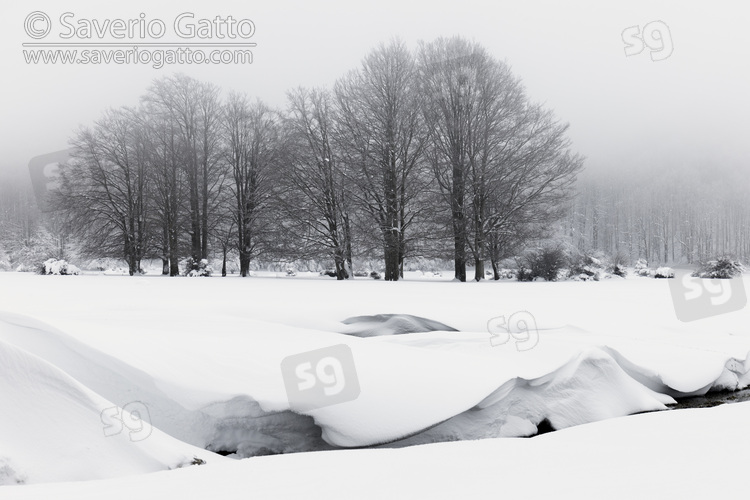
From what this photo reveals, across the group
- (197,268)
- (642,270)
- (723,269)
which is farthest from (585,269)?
(197,268)

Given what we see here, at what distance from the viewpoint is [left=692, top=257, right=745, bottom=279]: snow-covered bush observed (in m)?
13.6

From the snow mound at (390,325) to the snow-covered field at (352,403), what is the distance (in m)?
0.03

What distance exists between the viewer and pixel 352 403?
10.2 feet

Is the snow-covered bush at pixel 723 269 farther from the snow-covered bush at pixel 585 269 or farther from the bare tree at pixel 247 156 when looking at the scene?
the bare tree at pixel 247 156

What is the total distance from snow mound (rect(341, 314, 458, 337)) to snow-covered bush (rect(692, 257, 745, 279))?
43.4ft

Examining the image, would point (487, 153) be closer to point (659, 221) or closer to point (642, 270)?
point (642, 270)

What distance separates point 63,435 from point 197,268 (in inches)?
673

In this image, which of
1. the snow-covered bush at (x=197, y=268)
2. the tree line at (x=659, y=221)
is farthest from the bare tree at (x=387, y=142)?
the tree line at (x=659, y=221)

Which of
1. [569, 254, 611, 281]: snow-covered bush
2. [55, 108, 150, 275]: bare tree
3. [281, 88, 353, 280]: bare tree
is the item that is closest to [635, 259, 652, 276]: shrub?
[569, 254, 611, 281]: snow-covered bush

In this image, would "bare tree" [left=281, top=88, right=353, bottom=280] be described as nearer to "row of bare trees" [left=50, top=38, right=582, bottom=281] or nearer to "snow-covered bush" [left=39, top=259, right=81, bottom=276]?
"row of bare trees" [left=50, top=38, right=582, bottom=281]

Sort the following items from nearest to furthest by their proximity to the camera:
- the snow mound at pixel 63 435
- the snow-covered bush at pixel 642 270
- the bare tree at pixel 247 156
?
the snow mound at pixel 63 435, the snow-covered bush at pixel 642 270, the bare tree at pixel 247 156

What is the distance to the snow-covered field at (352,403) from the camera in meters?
1.82

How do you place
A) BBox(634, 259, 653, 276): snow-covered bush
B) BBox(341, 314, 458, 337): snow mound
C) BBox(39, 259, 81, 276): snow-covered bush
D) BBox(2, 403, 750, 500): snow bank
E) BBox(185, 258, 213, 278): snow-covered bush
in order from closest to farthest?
1. BBox(2, 403, 750, 500): snow bank
2. BBox(341, 314, 458, 337): snow mound
3. BBox(39, 259, 81, 276): snow-covered bush
4. BBox(634, 259, 653, 276): snow-covered bush
5. BBox(185, 258, 213, 278): snow-covered bush

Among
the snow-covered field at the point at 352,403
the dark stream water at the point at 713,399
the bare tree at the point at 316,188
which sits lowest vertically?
the dark stream water at the point at 713,399
